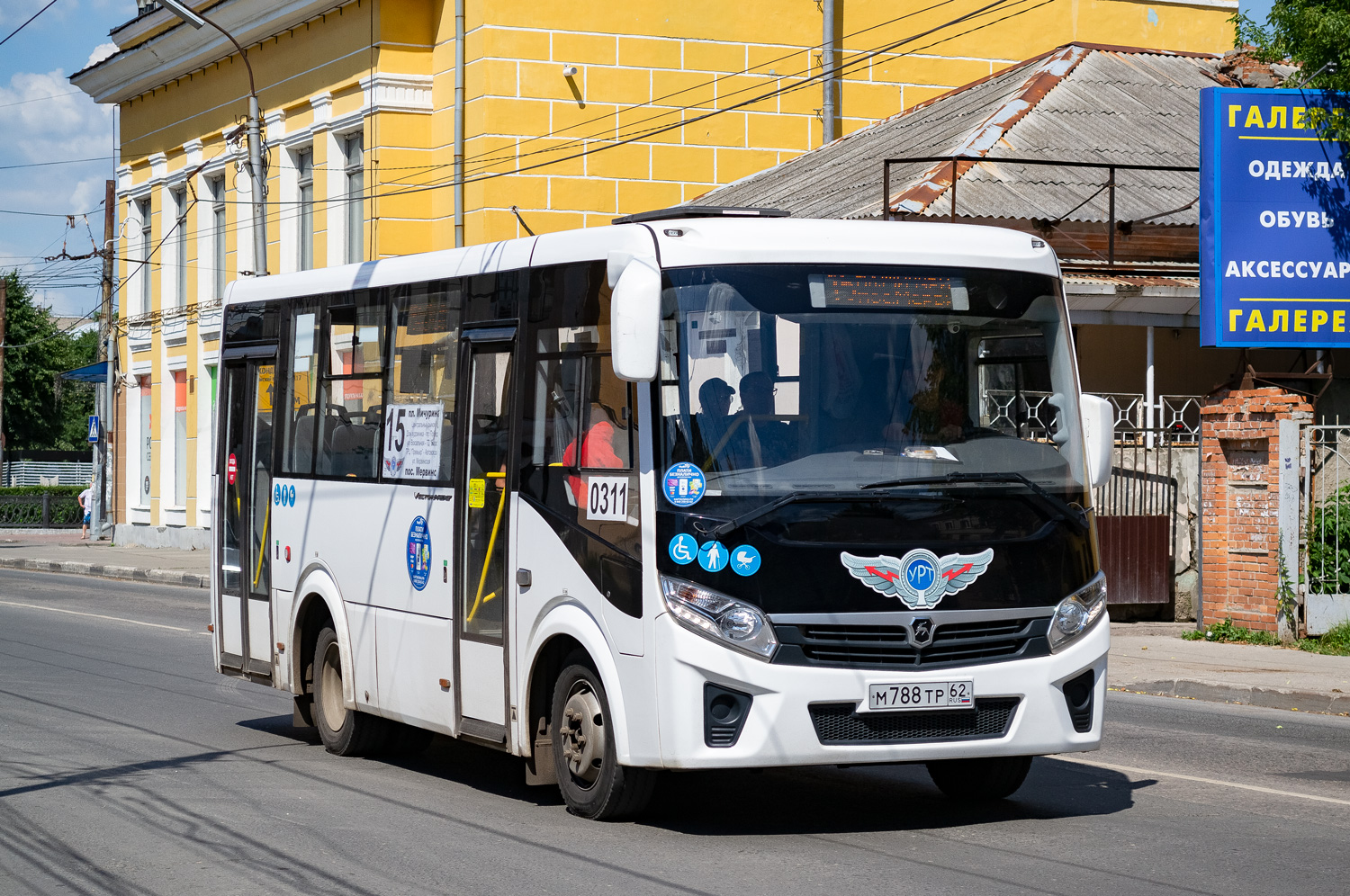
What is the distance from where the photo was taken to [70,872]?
705cm

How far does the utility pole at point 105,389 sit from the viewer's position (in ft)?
139

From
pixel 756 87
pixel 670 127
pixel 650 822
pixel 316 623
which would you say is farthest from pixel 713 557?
pixel 756 87

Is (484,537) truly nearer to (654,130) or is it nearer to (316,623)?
(316,623)

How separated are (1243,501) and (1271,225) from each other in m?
2.79

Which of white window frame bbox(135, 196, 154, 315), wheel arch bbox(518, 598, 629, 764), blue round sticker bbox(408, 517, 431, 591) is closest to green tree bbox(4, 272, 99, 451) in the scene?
white window frame bbox(135, 196, 154, 315)

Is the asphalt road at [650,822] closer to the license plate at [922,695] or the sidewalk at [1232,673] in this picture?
the license plate at [922,695]

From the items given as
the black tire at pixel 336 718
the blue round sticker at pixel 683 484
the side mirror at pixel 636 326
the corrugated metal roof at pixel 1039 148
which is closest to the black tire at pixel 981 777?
the blue round sticker at pixel 683 484

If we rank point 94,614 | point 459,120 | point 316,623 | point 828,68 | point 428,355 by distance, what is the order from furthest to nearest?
point 828,68, point 459,120, point 94,614, point 316,623, point 428,355

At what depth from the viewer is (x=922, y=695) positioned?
294 inches

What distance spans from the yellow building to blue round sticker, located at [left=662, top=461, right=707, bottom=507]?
23312mm

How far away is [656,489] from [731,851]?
1.54 meters

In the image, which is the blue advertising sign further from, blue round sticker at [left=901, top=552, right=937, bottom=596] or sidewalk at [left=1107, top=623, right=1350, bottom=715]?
blue round sticker at [left=901, top=552, right=937, bottom=596]

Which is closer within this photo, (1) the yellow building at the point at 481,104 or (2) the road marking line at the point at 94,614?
(2) the road marking line at the point at 94,614

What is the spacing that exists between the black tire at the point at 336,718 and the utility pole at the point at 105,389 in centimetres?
3300
